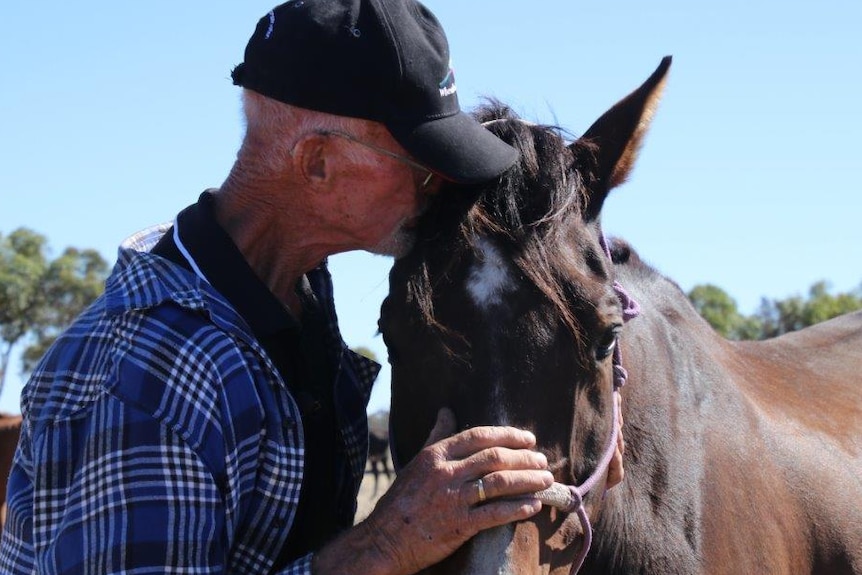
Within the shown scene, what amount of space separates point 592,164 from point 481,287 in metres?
0.72

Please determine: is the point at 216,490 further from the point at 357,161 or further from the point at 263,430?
the point at 357,161

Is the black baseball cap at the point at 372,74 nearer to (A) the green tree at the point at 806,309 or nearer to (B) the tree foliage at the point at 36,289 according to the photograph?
(A) the green tree at the point at 806,309

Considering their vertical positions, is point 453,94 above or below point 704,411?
above

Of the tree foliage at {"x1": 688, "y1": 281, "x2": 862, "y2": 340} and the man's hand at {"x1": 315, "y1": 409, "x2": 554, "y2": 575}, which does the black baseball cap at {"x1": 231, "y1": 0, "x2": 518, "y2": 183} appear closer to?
the man's hand at {"x1": 315, "y1": 409, "x2": 554, "y2": 575}

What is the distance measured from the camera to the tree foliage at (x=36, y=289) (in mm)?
39281

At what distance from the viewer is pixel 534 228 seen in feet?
9.07

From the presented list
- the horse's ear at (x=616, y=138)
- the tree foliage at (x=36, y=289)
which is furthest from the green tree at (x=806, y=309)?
the tree foliage at (x=36, y=289)

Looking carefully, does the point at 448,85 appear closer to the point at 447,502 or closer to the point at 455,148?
the point at 455,148

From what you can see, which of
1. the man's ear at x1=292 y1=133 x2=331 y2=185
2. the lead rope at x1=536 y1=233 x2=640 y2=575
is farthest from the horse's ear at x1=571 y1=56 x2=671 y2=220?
the man's ear at x1=292 y1=133 x2=331 y2=185

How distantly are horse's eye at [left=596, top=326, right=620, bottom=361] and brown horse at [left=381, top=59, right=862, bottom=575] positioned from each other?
0.4 inches

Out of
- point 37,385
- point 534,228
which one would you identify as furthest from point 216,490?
point 534,228

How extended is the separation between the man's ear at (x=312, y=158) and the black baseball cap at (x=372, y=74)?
0.10 m

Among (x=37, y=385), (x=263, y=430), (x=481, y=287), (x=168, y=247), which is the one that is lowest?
(x=263, y=430)

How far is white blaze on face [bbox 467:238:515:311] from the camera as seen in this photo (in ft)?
8.58
